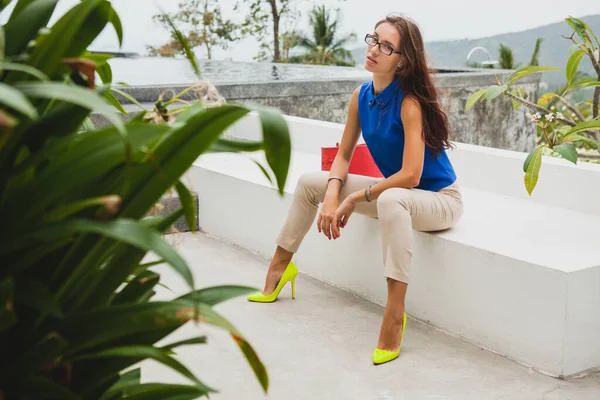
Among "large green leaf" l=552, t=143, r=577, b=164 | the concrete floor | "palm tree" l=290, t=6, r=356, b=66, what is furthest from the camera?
"palm tree" l=290, t=6, r=356, b=66

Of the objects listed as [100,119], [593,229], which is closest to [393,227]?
[593,229]

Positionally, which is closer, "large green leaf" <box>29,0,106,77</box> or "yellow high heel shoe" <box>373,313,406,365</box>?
"large green leaf" <box>29,0,106,77</box>

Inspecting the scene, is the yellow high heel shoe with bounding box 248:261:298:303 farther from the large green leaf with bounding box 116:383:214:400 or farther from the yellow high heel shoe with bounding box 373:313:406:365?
the large green leaf with bounding box 116:383:214:400

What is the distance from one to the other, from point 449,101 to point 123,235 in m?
6.81

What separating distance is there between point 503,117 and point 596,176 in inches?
189

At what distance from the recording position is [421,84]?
2.64m

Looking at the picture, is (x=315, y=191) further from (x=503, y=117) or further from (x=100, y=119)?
(x=503, y=117)

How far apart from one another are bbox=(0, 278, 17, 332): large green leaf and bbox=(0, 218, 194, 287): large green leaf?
5 cm

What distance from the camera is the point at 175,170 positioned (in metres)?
0.95

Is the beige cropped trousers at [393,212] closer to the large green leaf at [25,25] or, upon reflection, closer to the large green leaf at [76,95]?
the large green leaf at [25,25]

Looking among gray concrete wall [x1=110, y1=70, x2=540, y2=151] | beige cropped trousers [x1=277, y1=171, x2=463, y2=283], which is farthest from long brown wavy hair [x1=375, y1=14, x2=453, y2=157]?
gray concrete wall [x1=110, y1=70, x2=540, y2=151]

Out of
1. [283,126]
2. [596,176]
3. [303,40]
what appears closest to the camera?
[283,126]

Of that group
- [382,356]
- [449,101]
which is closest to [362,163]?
[382,356]

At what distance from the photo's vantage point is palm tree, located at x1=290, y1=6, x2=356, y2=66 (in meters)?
24.9
